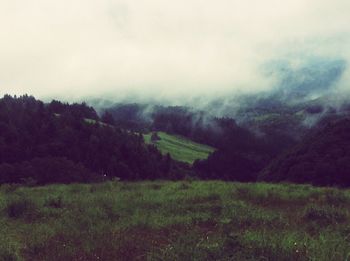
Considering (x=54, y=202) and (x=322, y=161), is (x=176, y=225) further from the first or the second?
(x=322, y=161)

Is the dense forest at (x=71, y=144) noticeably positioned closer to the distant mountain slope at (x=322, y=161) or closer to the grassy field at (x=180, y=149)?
the distant mountain slope at (x=322, y=161)

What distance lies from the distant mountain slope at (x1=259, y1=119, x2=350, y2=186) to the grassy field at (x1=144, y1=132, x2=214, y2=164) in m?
76.0

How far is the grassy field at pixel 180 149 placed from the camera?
16175 centimetres

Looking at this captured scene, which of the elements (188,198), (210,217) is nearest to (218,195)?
(188,198)

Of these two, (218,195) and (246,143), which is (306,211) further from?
(246,143)

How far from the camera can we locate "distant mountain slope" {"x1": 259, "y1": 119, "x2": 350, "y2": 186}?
58.1 m

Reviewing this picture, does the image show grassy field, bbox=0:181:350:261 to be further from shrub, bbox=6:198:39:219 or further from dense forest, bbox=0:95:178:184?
dense forest, bbox=0:95:178:184

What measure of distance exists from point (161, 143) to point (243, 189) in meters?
160

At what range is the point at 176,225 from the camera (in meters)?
11.7

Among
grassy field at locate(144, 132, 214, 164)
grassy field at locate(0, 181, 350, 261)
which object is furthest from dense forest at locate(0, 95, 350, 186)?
grassy field at locate(144, 132, 214, 164)

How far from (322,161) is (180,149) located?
113 metres

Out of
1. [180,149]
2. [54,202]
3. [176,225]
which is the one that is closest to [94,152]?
[54,202]

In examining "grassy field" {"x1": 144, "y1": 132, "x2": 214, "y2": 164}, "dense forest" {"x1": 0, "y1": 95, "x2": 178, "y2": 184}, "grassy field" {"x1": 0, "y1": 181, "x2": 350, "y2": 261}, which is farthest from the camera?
"grassy field" {"x1": 144, "y1": 132, "x2": 214, "y2": 164}

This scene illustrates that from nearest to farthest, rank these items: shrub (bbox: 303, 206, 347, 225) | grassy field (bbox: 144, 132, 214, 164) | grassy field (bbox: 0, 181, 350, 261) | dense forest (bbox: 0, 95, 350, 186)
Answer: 1. grassy field (bbox: 0, 181, 350, 261)
2. shrub (bbox: 303, 206, 347, 225)
3. dense forest (bbox: 0, 95, 350, 186)
4. grassy field (bbox: 144, 132, 214, 164)
